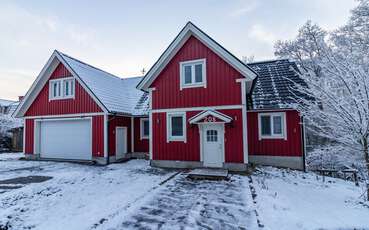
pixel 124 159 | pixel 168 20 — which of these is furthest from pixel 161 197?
pixel 168 20

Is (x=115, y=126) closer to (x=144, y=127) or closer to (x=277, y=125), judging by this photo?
(x=144, y=127)

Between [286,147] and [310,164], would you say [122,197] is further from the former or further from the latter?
[310,164]

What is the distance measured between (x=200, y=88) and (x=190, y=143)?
280 centimetres

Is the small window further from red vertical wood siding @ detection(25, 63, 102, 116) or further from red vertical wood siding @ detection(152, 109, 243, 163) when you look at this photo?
red vertical wood siding @ detection(152, 109, 243, 163)

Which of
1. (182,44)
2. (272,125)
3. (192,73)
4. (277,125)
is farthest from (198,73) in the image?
(277,125)

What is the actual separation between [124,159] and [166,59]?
23.1 feet

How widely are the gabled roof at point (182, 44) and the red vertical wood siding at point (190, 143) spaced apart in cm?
181

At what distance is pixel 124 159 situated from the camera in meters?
13.2

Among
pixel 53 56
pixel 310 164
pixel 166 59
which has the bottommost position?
pixel 310 164

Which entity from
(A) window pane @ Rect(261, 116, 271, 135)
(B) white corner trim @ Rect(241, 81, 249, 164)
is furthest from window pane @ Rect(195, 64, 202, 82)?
(A) window pane @ Rect(261, 116, 271, 135)

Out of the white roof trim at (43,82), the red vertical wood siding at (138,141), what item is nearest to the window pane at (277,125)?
the red vertical wood siding at (138,141)

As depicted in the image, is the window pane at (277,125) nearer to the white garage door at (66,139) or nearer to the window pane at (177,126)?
the window pane at (177,126)

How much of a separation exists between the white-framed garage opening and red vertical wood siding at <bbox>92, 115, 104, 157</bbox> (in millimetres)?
417

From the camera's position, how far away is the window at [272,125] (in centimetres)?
1044
